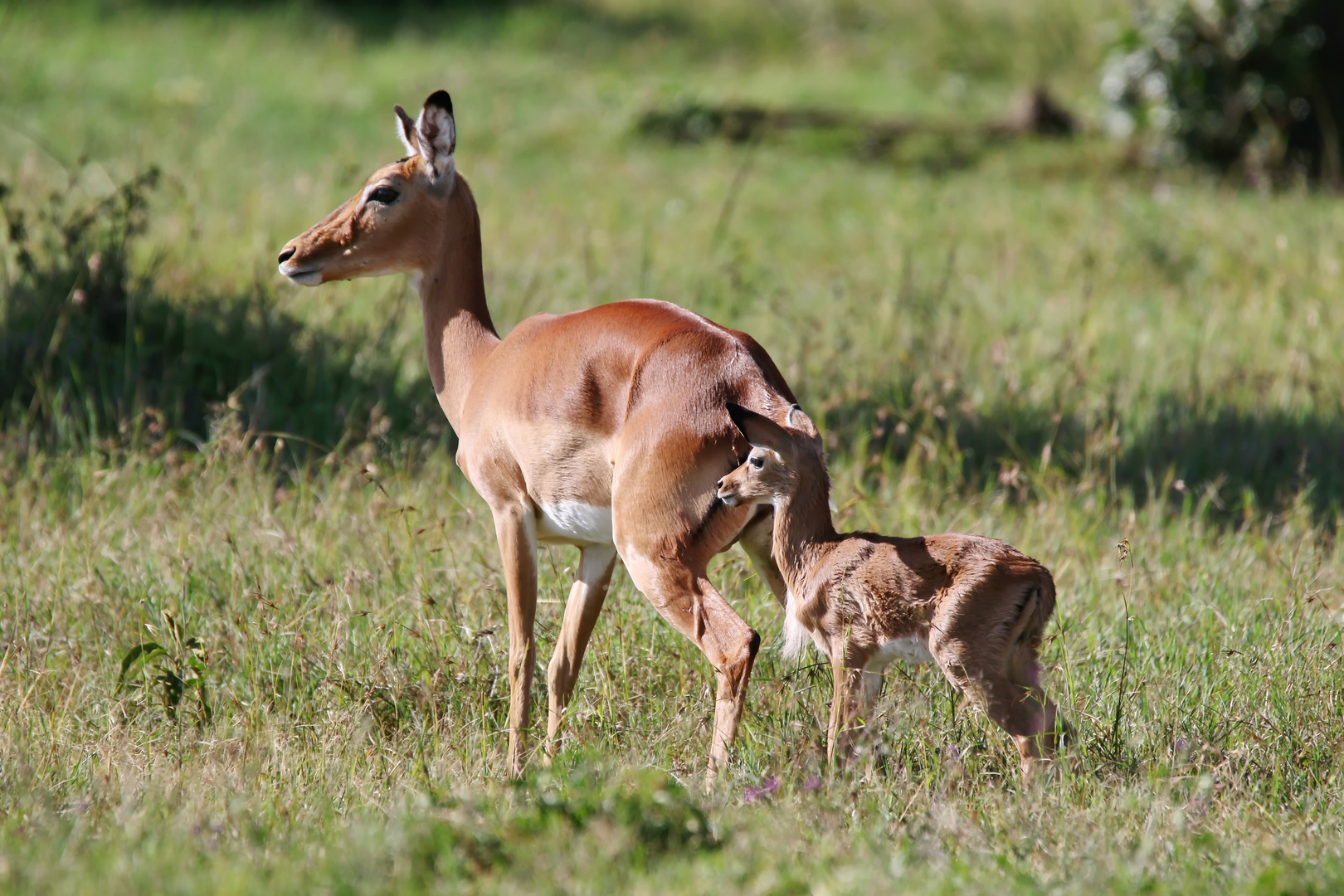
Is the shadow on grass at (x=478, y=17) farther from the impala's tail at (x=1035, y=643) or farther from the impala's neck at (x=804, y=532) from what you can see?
the impala's tail at (x=1035, y=643)

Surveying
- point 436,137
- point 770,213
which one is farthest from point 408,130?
point 770,213

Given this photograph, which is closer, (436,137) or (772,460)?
(772,460)

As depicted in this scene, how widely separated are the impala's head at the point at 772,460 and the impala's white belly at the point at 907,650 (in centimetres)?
45

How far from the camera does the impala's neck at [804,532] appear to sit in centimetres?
347

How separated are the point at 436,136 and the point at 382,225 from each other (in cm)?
32

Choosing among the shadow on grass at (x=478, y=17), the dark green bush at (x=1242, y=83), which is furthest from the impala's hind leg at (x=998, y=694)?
the shadow on grass at (x=478, y=17)

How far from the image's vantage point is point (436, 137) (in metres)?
4.14

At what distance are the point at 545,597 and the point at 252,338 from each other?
263 cm

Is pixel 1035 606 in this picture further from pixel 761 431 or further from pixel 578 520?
pixel 578 520

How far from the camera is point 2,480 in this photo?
215 inches

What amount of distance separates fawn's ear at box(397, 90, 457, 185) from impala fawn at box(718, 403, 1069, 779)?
147cm

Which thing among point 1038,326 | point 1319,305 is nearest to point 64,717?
point 1038,326

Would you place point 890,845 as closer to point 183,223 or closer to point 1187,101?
point 183,223

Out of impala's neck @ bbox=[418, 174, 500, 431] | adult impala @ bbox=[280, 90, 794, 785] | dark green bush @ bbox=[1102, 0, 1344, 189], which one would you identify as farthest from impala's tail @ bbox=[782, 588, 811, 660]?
dark green bush @ bbox=[1102, 0, 1344, 189]
